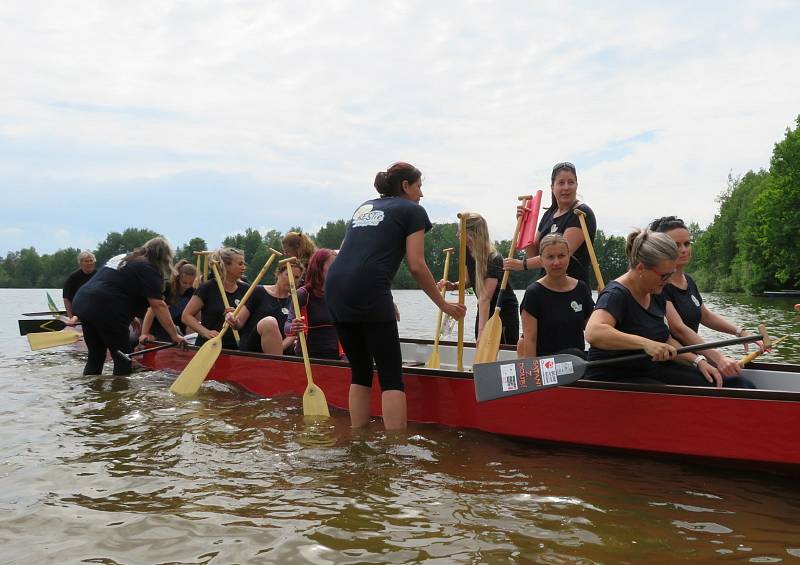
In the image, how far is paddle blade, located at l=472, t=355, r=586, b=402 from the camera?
4.21 metres

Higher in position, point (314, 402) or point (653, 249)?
point (653, 249)

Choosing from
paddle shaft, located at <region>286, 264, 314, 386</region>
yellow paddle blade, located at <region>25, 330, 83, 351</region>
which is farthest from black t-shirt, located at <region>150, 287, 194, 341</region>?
paddle shaft, located at <region>286, 264, 314, 386</region>

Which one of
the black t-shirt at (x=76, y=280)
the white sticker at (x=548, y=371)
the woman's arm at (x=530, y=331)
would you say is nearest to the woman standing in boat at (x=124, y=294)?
the woman's arm at (x=530, y=331)

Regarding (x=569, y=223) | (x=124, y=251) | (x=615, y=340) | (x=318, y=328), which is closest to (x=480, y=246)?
(x=569, y=223)

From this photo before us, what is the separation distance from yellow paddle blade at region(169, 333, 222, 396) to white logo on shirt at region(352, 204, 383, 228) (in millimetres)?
2997

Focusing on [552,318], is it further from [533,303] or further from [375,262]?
[375,262]

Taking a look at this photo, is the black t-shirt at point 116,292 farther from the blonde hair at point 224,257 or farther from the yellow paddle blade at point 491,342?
the yellow paddle blade at point 491,342

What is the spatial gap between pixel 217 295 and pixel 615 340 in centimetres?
495

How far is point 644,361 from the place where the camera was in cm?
421

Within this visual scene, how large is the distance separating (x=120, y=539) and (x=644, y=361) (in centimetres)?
310

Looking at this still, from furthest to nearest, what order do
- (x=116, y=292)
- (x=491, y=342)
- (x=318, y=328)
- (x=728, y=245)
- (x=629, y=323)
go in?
(x=728, y=245), (x=116, y=292), (x=318, y=328), (x=491, y=342), (x=629, y=323)

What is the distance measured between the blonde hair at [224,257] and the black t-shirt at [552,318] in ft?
12.3

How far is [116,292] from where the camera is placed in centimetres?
724

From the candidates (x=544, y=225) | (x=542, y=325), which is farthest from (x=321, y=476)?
(x=544, y=225)
